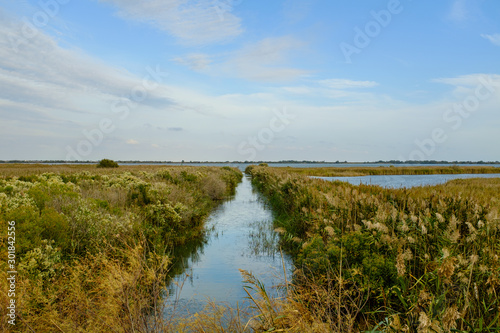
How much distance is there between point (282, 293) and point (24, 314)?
4202 mm

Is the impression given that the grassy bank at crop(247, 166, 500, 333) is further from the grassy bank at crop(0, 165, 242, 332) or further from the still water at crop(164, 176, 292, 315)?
the grassy bank at crop(0, 165, 242, 332)

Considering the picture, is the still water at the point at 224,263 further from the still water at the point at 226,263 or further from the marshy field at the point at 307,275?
the marshy field at the point at 307,275

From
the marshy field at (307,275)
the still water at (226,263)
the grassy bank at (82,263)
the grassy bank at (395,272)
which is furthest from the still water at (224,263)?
the grassy bank at (395,272)

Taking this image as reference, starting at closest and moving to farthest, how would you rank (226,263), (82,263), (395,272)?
(395,272) < (82,263) < (226,263)

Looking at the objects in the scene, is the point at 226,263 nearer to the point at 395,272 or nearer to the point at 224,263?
the point at 224,263

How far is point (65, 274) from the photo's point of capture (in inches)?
215

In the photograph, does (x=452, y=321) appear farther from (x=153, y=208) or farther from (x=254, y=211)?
(x=254, y=211)

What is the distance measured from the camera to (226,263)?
28.7 ft

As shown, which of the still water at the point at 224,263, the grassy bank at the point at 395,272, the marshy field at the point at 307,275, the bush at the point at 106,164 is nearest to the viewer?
the marshy field at the point at 307,275

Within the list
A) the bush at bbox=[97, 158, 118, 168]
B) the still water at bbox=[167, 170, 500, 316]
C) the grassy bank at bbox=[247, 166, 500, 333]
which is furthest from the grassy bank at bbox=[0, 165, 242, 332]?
the bush at bbox=[97, 158, 118, 168]

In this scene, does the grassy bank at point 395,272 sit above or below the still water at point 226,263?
above

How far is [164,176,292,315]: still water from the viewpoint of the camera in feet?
21.4

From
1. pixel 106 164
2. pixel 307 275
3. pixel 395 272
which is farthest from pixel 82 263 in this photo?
pixel 106 164

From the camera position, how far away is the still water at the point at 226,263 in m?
6.51
